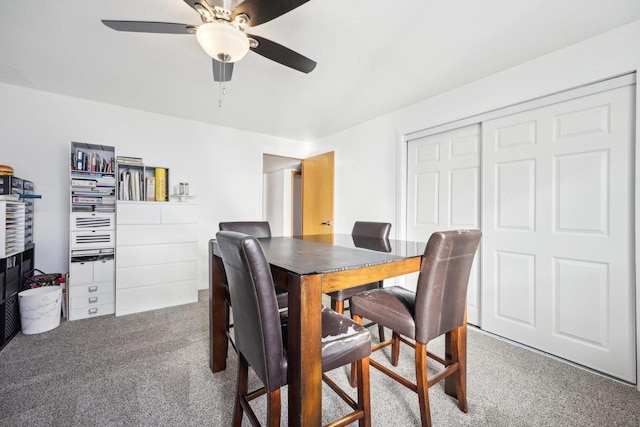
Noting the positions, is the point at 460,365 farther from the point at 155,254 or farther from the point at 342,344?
the point at 155,254

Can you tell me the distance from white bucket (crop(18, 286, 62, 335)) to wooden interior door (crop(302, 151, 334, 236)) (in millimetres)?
2787

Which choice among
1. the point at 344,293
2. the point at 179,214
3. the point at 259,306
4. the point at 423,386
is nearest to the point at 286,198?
the point at 179,214

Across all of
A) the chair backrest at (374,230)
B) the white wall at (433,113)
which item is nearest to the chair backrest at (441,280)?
the chair backrest at (374,230)

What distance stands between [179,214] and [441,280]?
284 cm

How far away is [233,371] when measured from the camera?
5.68 feet

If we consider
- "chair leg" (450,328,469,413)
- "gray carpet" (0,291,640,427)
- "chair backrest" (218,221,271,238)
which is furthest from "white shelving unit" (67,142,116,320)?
"chair leg" (450,328,469,413)

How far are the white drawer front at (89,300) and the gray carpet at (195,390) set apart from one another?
0.37 metres

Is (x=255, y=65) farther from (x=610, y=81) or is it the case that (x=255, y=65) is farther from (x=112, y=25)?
(x=610, y=81)

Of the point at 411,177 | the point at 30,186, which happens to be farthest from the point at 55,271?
the point at 411,177

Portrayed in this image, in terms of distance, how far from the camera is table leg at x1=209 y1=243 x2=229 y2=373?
1700 millimetres

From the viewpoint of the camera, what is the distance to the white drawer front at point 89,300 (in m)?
2.51

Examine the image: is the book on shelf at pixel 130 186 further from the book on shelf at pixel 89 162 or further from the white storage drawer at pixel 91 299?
the white storage drawer at pixel 91 299

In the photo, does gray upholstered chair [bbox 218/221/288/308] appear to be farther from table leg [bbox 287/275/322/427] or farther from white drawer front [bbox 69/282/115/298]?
white drawer front [bbox 69/282/115/298]

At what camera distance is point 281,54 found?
162cm
